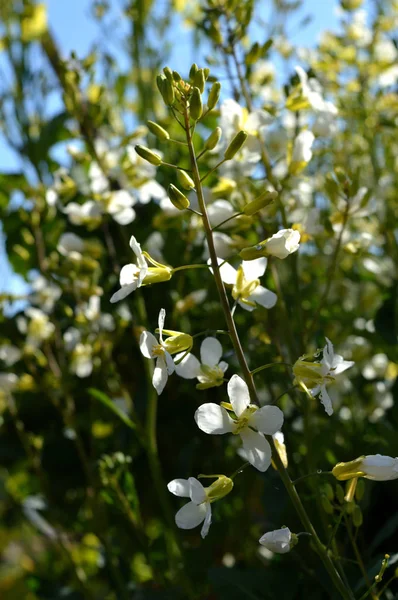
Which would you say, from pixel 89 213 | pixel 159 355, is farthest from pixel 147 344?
pixel 89 213

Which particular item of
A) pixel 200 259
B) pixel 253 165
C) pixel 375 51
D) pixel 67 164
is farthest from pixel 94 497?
pixel 375 51

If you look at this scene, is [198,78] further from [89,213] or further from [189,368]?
[89,213]

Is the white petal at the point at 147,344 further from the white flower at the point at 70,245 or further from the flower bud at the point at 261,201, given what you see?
the white flower at the point at 70,245

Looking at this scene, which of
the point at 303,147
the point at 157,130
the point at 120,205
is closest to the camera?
the point at 157,130

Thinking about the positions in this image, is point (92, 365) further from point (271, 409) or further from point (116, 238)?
point (271, 409)

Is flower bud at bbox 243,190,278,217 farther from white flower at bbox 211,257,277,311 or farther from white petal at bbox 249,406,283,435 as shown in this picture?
white petal at bbox 249,406,283,435
